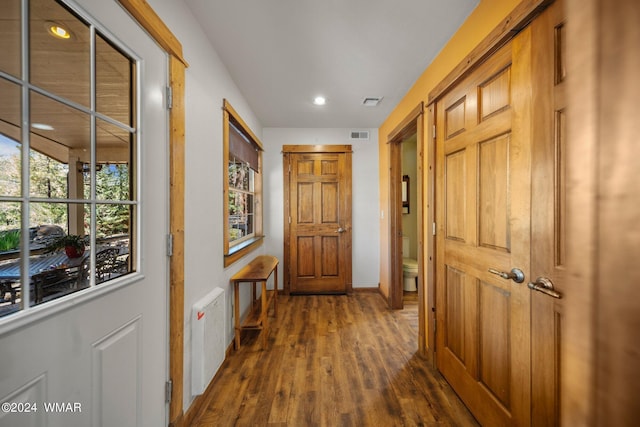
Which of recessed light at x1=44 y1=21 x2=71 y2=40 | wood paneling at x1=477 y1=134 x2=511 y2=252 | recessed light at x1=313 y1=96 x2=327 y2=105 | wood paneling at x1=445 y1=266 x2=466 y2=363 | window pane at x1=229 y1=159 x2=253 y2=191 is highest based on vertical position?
recessed light at x1=313 y1=96 x2=327 y2=105

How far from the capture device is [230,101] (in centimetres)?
230

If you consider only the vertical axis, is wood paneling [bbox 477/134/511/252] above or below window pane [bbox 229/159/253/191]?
below

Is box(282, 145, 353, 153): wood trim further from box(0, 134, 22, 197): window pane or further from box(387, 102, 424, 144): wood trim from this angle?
box(0, 134, 22, 197): window pane

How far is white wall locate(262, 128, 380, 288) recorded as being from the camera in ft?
12.1

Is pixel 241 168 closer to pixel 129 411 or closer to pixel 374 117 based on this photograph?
pixel 374 117

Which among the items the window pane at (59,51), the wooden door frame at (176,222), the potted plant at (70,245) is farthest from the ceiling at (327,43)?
the potted plant at (70,245)

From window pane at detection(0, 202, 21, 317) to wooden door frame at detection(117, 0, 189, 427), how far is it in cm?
60

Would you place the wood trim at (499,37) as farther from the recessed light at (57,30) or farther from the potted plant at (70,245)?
the potted plant at (70,245)

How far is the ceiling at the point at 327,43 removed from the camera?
152cm

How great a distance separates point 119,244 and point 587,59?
1.38 m

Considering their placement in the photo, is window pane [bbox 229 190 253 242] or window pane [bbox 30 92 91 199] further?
window pane [bbox 229 190 253 242]

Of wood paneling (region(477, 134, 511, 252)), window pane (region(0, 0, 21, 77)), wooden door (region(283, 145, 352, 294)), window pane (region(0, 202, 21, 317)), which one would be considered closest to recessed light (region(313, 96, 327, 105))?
wooden door (region(283, 145, 352, 294))

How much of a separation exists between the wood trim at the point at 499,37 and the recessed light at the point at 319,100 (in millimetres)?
1285

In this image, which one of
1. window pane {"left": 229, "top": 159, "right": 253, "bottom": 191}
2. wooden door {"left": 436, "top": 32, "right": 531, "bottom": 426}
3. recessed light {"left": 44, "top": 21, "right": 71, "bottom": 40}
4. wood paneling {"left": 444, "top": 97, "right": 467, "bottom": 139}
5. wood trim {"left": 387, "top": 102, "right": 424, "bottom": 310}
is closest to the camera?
recessed light {"left": 44, "top": 21, "right": 71, "bottom": 40}
